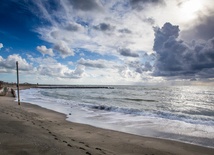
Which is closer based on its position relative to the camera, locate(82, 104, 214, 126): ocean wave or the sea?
the sea

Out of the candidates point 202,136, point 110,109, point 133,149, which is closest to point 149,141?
point 133,149

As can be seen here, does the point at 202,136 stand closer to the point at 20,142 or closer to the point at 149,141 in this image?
the point at 149,141

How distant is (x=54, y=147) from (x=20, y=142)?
1.28 meters

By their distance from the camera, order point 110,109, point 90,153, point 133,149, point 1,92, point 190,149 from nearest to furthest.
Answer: point 90,153 < point 133,149 < point 190,149 < point 110,109 < point 1,92

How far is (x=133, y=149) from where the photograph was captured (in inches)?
318

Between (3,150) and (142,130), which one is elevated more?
(3,150)

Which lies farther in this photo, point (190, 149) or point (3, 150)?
point (190, 149)

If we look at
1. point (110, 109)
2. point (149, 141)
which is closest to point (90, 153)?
point (149, 141)

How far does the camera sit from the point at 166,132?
12062 mm

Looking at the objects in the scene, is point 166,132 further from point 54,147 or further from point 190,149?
point 54,147

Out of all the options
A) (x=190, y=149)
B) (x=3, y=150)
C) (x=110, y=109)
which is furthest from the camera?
(x=110, y=109)

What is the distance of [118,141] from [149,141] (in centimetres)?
180

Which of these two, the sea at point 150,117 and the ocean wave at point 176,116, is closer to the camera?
the sea at point 150,117

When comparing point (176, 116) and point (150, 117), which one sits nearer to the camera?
point (150, 117)
